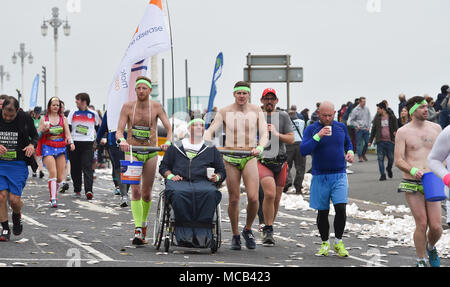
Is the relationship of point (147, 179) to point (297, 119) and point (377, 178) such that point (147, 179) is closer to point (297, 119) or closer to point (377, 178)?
point (297, 119)

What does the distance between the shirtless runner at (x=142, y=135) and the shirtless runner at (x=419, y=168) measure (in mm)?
3130

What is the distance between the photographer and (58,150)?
→ 16312mm

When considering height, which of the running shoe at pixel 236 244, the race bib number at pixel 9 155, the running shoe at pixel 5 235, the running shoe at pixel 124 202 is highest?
the race bib number at pixel 9 155

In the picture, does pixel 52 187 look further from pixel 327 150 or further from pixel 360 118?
pixel 360 118

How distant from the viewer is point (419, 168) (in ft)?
30.5

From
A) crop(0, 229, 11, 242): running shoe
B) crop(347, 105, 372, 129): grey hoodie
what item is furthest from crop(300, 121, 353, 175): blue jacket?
crop(347, 105, 372, 129): grey hoodie

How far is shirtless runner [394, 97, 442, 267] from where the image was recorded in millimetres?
9250

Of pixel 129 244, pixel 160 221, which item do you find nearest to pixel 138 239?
pixel 129 244

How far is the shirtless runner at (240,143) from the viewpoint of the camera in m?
10.9

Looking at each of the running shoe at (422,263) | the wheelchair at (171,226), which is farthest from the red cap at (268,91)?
the running shoe at (422,263)

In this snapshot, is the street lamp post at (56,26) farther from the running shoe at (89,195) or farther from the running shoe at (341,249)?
the running shoe at (341,249)
